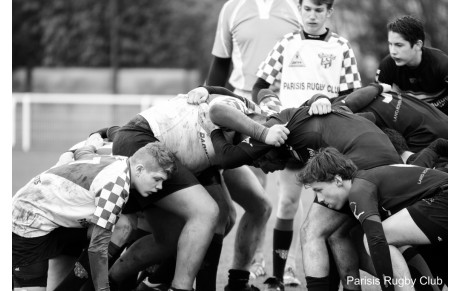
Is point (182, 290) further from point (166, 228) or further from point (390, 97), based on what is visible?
point (390, 97)

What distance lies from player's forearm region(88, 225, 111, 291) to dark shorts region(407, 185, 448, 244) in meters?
1.67

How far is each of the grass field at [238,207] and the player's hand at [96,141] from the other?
1.33 metres

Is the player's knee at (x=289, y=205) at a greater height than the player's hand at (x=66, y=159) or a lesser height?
lesser

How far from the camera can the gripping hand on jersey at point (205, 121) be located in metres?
4.96

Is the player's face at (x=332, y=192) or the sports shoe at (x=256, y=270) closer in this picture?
the player's face at (x=332, y=192)

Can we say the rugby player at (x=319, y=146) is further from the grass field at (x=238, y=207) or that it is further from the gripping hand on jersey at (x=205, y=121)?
the grass field at (x=238, y=207)

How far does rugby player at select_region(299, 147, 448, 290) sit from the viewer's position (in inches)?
174

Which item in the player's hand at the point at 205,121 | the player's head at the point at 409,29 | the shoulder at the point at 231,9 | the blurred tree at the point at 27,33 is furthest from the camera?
the blurred tree at the point at 27,33

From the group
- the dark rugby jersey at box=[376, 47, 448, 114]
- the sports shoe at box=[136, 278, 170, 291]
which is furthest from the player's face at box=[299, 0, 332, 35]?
the sports shoe at box=[136, 278, 170, 291]

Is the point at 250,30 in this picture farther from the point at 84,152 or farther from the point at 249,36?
the point at 84,152

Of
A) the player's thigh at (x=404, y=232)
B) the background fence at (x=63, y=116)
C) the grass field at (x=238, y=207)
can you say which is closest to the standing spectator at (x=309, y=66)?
the grass field at (x=238, y=207)

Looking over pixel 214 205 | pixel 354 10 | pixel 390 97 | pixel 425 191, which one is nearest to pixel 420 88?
pixel 390 97

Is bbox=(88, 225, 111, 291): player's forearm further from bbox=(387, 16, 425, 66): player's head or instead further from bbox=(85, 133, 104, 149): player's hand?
bbox=(387, 16, 425, 66): player's head

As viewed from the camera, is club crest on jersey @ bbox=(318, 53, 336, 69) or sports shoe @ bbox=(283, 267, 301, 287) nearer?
club crest on jersey @ bbox=(318, 53, 336, 69)
